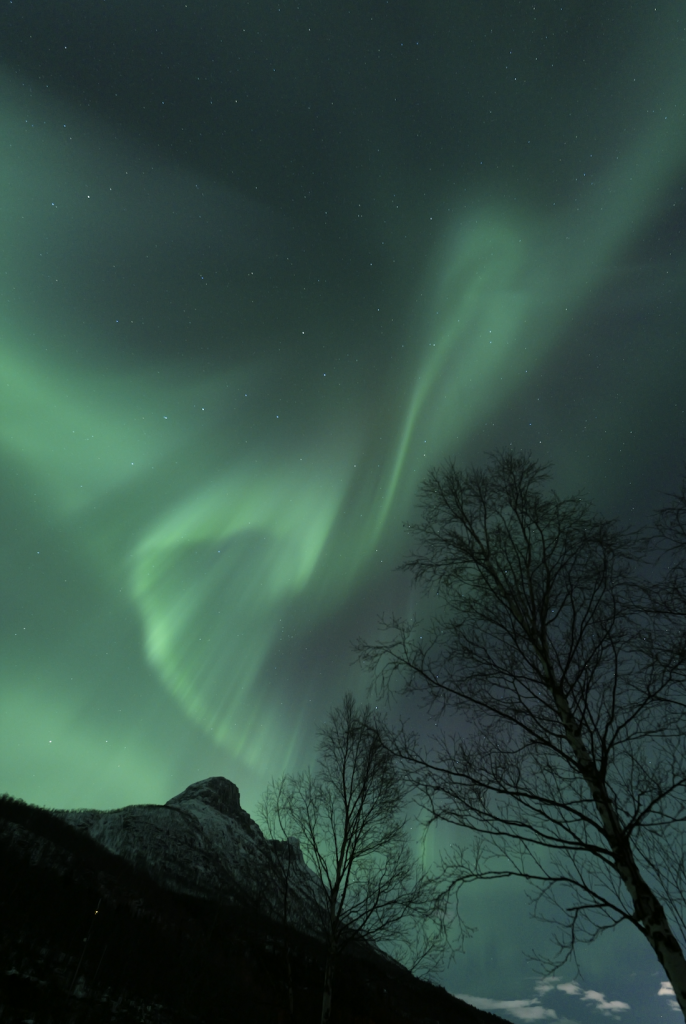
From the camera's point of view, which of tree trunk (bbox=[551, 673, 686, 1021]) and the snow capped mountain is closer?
tree trunk (bbox=[551, 673, 686, 1021])

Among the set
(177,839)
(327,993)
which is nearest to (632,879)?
(327,993)

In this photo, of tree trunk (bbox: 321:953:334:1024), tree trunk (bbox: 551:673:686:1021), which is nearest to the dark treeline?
tree trunk (bbox: 321:953:334:1024)

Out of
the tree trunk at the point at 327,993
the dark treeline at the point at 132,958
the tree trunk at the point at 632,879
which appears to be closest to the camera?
the tree trunk at the point at 632,879

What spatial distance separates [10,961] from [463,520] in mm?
23328

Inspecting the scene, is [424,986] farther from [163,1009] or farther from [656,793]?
[656,793]

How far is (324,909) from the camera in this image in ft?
39.4

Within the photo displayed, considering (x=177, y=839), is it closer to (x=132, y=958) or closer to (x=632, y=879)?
(x=132, y=958)

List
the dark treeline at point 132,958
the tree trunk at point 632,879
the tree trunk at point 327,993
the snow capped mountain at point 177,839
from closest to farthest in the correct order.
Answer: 1. the tree trunk at point 632,879
2. the tree trunk at point 327,993
3. the dark treeline at point 132,958
4. the snow capped mountain at point 177,839

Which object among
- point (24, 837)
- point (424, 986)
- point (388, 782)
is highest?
point (388, 782)

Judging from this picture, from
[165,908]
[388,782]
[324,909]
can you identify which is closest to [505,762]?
[388,782]

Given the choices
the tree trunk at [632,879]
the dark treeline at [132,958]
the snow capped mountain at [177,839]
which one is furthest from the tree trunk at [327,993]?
the snow capped mountain at [177,839]

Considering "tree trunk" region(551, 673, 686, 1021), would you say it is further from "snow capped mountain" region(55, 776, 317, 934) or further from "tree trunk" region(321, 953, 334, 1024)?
"snow capped mountain" region(55, 776, 317, 934)

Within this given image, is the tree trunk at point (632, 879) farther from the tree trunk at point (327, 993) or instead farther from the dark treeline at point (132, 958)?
the dark treeline at point (132, 958)

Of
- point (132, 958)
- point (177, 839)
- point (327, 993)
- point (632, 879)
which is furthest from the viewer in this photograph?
point (177, 839)
